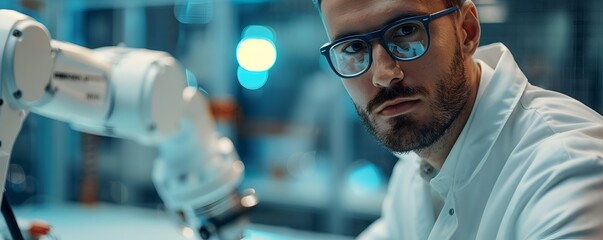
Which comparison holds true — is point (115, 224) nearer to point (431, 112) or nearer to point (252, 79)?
point (252, 79)

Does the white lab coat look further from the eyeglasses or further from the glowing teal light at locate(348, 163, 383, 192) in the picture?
the glowing teal light at locate(348, 163, 383, 192)

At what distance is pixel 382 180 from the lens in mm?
5168

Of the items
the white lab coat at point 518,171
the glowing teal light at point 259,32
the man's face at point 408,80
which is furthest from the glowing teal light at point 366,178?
the man's face at point 408,80

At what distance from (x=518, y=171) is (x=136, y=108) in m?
0.80

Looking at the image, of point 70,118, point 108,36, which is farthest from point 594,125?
point 108,36

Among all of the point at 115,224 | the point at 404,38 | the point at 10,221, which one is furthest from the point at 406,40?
the point at 115,224

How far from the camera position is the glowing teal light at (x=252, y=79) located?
18.2ft

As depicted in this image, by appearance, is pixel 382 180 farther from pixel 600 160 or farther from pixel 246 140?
pixel 600 160

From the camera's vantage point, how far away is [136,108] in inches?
51.9

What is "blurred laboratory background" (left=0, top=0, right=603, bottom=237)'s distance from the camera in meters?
4.59

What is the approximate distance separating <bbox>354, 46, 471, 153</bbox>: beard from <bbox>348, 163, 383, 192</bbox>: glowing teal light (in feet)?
13.0

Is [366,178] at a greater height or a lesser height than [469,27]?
lesser

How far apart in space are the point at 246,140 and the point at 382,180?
Result: 1.38 metres

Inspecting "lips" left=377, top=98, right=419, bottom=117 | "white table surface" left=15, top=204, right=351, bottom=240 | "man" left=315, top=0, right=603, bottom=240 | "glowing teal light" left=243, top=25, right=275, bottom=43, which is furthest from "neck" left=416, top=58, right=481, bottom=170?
"glowing teal light" left=243, top=25, right=275, bottom=43
